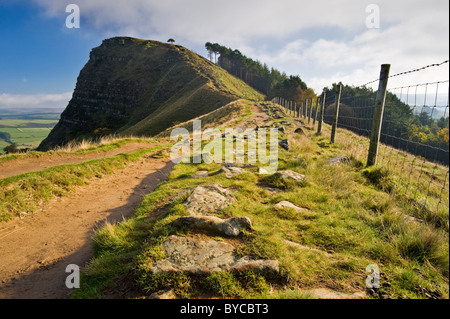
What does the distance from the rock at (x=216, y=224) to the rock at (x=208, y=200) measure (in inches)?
18.1

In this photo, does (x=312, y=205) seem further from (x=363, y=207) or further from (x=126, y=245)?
(x=126, y=245)

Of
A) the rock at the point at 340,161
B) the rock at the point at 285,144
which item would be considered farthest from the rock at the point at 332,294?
the rock at the point at 285,144

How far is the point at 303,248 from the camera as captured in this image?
3.67 m

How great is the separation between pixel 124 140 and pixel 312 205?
14.5m

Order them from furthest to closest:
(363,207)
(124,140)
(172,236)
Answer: (124,140), (363,207), (172,236)

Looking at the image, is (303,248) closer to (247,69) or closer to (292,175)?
(292,175)

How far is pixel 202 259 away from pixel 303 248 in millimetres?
1594

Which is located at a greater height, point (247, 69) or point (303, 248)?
point (247, 69)

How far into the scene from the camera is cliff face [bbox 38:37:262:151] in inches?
2975

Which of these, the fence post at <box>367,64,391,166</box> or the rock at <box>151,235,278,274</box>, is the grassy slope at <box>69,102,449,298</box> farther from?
the fence post at <box>367,64,391,166</box>

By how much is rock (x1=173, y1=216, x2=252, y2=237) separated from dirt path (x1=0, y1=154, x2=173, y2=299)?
1.96 meters

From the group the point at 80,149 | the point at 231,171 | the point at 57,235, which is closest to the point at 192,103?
the point at 80,149

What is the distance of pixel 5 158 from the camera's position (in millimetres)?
9781
